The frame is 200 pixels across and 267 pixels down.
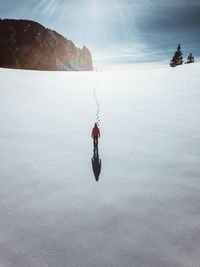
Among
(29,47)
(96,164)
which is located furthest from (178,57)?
(29,47)

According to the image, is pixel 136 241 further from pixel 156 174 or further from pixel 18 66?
pixel 18 66

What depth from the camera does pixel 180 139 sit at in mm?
8453

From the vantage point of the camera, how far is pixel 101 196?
521 cm

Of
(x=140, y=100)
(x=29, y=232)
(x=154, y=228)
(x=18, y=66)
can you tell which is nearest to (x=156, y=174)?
(x=154, y=228)

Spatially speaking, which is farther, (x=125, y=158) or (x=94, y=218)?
(x=125, y=158)

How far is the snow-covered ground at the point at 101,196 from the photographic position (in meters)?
3.75

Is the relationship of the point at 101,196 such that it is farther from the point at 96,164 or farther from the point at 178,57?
the point at 178,57

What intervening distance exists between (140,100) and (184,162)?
10.5 metres

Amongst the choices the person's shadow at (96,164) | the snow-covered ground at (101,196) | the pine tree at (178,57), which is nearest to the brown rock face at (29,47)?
the pine tree at (178,57)

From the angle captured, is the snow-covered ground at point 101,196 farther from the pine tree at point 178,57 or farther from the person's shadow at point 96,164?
the pine tree at point 178,57

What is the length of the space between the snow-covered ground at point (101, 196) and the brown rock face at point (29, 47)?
15886 centimetres

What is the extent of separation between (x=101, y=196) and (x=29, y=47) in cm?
17528

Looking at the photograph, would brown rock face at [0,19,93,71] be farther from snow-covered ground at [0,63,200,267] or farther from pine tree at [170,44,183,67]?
snow-covered ground at [0,63,200,267]

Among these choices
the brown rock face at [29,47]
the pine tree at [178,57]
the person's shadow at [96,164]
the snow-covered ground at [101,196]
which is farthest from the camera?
the brown rock face at [29,47]
